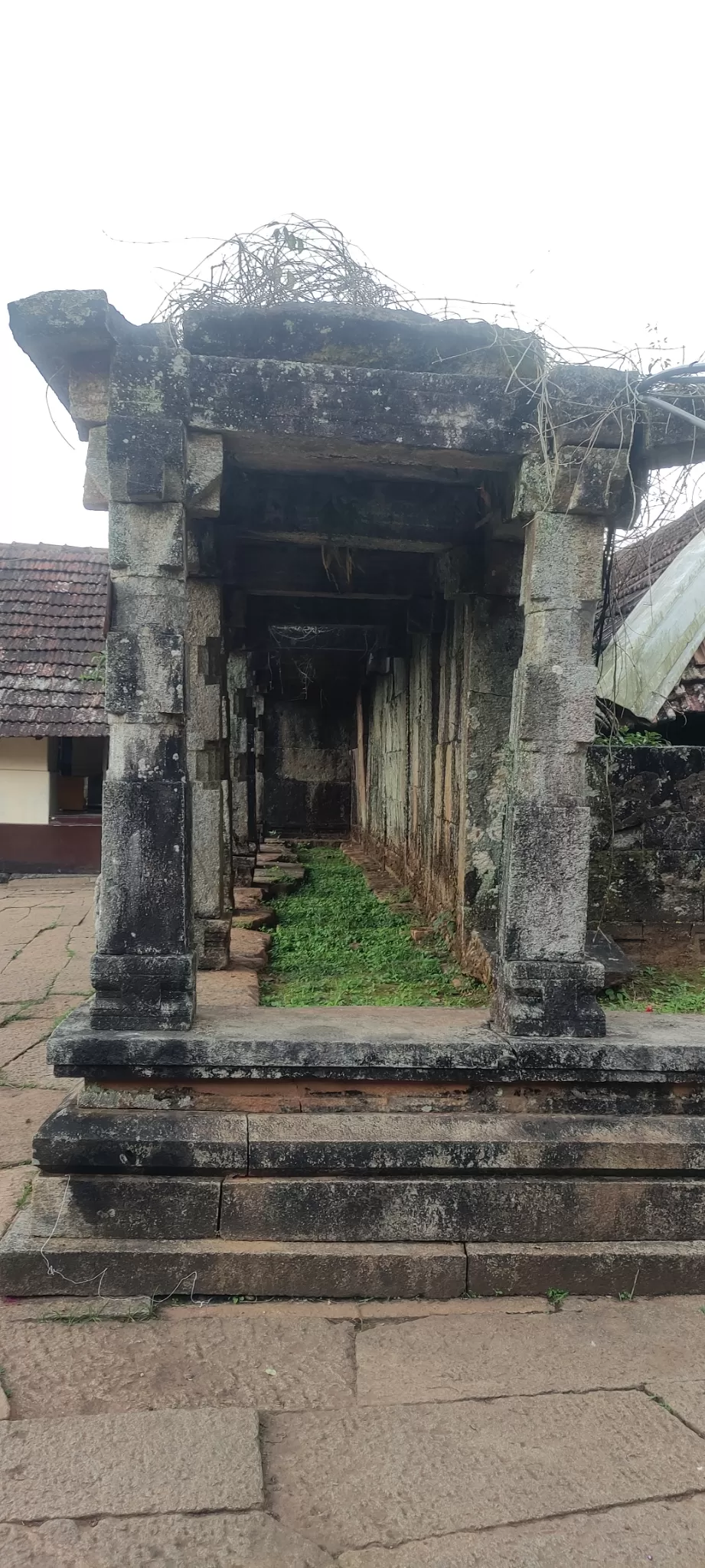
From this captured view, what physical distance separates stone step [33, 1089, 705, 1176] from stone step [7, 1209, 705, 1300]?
9.4 inches

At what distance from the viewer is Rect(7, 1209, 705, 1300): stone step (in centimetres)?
293

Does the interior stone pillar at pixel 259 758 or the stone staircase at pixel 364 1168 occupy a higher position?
the interior stone pillar at pixel 259 758

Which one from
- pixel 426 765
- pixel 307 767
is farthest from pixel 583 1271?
pixel 307 767

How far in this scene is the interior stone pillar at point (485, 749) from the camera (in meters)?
5.22

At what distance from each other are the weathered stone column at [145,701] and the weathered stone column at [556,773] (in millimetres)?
1267

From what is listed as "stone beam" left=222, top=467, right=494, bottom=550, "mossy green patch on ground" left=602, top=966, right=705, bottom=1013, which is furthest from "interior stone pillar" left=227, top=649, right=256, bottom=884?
"mossy green patch on ground" left=602, top=966, right=705, bottom=1013

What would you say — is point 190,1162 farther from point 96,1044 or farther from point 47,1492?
point 47,1492

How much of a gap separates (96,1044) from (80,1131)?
29cm

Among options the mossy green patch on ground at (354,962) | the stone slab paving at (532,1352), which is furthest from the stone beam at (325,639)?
the stone slab paving at (532,1352)

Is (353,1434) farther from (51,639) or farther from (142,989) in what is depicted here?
(51,639)

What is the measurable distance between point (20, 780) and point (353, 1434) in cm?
1114

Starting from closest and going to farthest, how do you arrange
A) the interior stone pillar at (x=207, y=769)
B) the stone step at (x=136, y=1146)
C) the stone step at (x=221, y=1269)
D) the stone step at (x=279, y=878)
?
the stone step at (x=221, y=1269), the stone step at (x=136, y=1146), the interior stone pillar at (x=207, y=769), the stone step at (x=279, y=878)

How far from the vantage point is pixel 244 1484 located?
221 centimetres

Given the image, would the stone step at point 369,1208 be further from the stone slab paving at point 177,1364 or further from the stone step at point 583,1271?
the stone slab paving at point 177,1364
